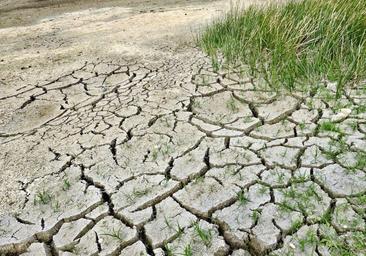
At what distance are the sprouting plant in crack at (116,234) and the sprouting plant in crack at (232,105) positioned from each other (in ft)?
4.37

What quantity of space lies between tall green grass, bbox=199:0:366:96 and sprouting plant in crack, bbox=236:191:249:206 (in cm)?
129

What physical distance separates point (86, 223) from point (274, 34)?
7.90ft

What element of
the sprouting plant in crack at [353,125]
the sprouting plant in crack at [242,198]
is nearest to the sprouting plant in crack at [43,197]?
the sprouting plant in crack at [242,198]

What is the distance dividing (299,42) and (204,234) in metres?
2.24

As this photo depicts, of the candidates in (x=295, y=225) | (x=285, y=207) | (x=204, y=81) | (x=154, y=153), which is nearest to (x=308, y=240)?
(x=295, y=225)

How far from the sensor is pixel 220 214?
7.33 ft

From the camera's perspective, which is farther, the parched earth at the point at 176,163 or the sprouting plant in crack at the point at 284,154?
the sprouting plant in crack at the point at 284,154

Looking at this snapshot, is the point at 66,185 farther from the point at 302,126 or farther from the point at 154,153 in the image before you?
the point at 302,126

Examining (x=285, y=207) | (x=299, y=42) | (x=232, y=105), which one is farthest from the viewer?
(x=299, y=42)

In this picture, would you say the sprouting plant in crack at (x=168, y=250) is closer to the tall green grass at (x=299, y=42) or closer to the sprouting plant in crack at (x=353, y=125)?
→ the sprouting plant in crack at (x=353, y=125)

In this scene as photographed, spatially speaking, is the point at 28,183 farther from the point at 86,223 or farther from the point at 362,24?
the point at 362,24

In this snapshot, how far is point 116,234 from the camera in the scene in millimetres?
2174

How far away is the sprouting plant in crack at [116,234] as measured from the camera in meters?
2.15

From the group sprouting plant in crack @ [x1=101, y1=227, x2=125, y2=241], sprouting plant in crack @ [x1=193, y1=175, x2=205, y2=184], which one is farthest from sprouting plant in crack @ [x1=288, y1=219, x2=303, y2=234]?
sprouting plant in crack @ [x1=101, y1=227, x2=125, y2=241]
